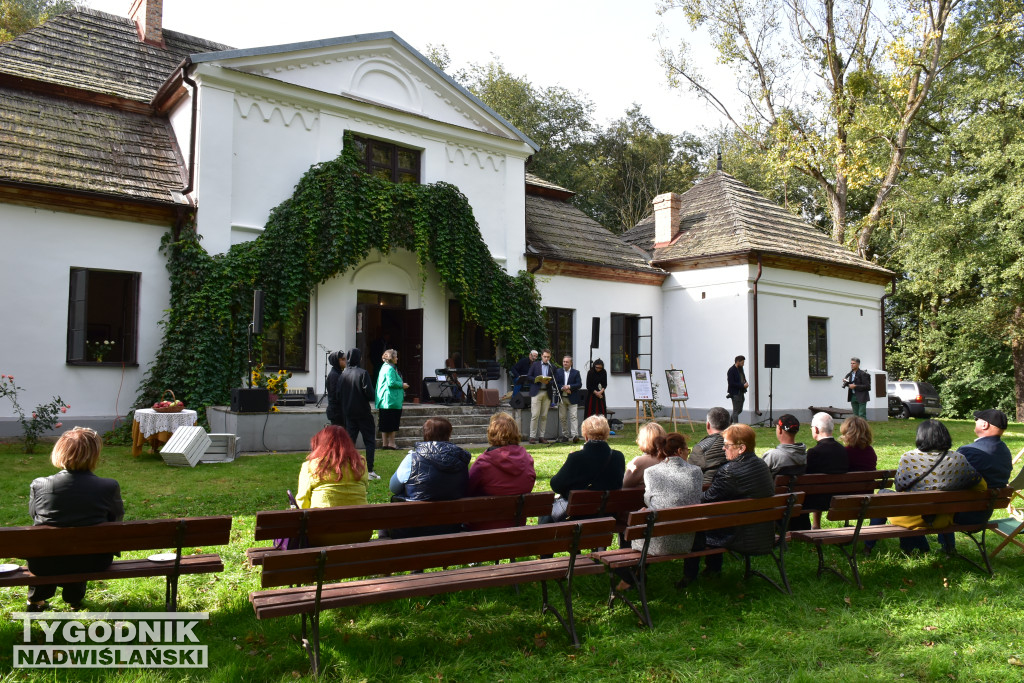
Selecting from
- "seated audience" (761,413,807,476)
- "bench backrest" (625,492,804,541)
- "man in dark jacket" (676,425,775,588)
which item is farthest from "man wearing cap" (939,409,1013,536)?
"man in dark jacket" (676,425,775,588)

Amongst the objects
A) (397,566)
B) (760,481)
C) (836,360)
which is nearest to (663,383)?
(836,360)

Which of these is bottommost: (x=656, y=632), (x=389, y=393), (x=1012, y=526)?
(x=656, y=632)

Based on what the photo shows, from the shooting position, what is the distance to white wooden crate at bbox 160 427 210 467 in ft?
33.3

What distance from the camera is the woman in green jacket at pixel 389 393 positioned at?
10.8 m

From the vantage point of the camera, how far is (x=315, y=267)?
14219mm

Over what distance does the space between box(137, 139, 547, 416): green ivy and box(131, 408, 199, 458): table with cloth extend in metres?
1.78

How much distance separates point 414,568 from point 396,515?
0.69 metres

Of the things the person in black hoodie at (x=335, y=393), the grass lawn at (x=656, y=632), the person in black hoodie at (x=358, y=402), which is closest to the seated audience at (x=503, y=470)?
the grass lawn at (x=656, y=632)

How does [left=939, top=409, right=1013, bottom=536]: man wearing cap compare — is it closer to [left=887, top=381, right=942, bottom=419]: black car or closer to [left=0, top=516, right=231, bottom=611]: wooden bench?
[left=0, top=516, right=231, bottom=611]: wooden bench

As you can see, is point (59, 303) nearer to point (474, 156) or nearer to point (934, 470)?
point (474, 156)

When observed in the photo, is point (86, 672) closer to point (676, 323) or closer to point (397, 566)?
point (397, 566)

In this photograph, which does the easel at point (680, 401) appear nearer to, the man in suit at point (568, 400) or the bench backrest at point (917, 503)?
the man in suit at point (568, 400)

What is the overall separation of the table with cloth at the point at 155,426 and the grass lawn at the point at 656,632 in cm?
557

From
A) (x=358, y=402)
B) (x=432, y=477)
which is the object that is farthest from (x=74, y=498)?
(x=358, y=402)
